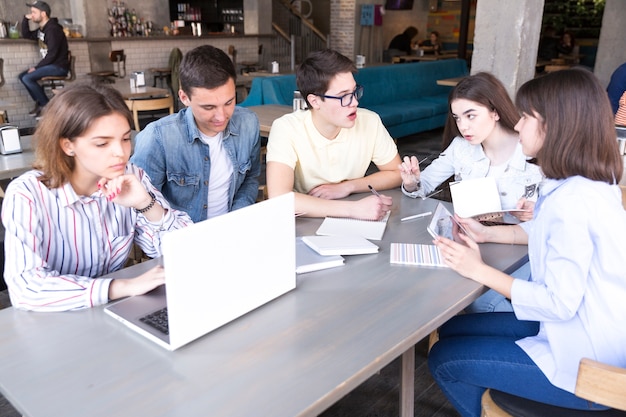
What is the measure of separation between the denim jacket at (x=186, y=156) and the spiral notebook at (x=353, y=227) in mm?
560

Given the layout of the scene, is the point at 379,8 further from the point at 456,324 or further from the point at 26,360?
the point at 26,360

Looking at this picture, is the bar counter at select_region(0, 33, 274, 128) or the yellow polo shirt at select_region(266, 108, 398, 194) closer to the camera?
the yellow polo shirt at select_region(266, 108, 398, 194)

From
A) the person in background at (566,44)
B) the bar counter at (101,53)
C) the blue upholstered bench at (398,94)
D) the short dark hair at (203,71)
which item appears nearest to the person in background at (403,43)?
the person in background at (566,44)

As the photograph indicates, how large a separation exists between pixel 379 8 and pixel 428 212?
10.6m

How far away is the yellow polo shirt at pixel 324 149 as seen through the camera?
210 cm

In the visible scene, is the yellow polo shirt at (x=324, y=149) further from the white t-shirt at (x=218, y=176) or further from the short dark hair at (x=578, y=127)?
the short dark hair at (x=578, y=127)

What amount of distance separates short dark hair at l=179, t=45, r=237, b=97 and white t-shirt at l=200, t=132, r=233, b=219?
0.25 meters

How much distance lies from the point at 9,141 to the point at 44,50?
508 centimetres

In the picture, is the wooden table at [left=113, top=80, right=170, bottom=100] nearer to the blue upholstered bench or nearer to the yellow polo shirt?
the blue upholstered bench

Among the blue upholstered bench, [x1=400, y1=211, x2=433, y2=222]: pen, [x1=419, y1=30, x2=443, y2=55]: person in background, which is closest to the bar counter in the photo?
the blue upholstered bench

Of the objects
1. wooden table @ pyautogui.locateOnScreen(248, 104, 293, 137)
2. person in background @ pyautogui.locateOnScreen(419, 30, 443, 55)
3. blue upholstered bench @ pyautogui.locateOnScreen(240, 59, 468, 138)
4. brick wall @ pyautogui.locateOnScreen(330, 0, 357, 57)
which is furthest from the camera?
person in background @ pyautogui.locateOnScreen(419, 30, 443, 55)

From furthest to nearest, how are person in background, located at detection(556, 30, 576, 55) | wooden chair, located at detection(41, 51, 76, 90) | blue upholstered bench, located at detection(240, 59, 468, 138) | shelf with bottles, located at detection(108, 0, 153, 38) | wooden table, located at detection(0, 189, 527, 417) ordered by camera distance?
person in background, located at detection(556, 30, 576, 55) < shelf with bottles, located at detection(108, 0, 153, 38) < wooden chair, located at detection(41, 51, 76, 90) < blue upholstered bench, located at detection(240, 59, 468, 138) < wooden table, located at detection(0, 189, 527, 417)

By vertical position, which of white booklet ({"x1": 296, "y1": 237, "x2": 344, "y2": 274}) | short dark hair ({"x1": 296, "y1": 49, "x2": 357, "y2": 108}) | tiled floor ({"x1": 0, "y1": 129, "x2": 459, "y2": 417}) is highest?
short dark hair ({"x1": 296, "y1": 49, "x2": 357, "y2": 108})

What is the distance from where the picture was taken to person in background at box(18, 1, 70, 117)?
22.8ft
